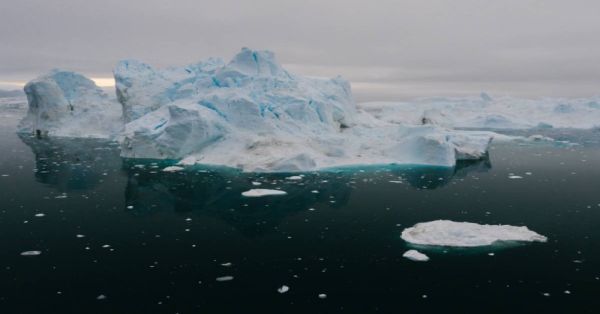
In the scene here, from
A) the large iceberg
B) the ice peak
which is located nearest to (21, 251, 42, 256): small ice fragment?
the large iceberg

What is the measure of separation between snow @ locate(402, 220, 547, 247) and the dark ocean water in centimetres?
32

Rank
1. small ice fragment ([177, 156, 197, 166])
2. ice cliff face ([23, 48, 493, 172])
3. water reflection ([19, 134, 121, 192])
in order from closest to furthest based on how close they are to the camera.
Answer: water reflection ([19, 134, 121, 192]) → small ice fragment ([177, 156, 197, 166]) → ice cliff face ([23, 48, 493, 172])

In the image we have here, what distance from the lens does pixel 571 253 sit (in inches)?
335

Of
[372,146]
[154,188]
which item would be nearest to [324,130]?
[372,146]

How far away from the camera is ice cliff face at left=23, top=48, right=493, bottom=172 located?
19.2 metres

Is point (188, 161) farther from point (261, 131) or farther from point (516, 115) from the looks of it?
point (516, 115)

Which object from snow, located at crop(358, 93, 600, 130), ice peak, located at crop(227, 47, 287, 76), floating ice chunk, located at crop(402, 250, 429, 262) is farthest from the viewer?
snow, located at crop(358, 93, 600, 130)

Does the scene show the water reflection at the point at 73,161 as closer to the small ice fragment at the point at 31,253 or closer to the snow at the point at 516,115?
the small ice fragment at the point at 31,253

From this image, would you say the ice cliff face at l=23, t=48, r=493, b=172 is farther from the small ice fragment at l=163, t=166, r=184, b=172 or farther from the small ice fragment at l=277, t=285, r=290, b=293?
the small ice fragment at l=277, t=285, r=290, b=293

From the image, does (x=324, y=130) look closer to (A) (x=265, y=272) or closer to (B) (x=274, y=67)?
(B) (x=274, y=67)

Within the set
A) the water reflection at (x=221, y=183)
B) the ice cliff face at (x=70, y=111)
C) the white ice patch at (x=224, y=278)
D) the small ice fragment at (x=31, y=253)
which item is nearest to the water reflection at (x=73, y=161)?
the water reflection at (x=221, y=183)

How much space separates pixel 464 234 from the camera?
9.30 meters

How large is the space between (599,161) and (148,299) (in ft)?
73.8

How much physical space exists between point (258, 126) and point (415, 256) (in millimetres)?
12917
